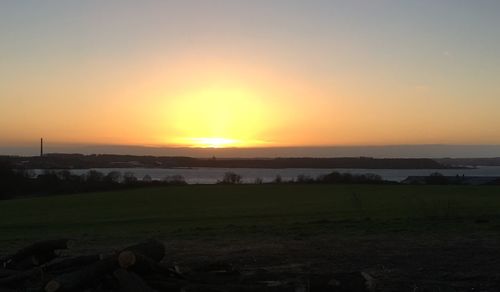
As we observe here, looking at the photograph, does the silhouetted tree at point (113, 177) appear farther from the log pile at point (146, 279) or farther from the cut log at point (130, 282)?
the cut log at point (130, 282)

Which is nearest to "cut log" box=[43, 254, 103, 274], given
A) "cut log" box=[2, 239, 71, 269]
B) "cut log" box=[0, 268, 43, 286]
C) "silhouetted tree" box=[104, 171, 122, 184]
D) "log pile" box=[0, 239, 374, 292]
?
"log pile" box=[0, 239, 374, 292]

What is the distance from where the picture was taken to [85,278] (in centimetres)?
823

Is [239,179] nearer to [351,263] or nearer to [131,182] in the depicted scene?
[131,182]

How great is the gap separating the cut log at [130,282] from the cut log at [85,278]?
0.87 feet

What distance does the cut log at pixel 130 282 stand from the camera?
26.0 feet

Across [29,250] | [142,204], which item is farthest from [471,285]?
[142,204]

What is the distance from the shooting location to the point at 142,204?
2111 inches

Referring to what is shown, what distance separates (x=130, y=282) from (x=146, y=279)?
743 mm

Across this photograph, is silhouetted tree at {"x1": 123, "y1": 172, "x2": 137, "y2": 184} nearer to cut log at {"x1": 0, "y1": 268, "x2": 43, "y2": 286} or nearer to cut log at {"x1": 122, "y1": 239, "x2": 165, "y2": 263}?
cut log at {"x1": 122, "y1": 239, "x2": 165, "y2": 263}

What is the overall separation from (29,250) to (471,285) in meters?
7.63

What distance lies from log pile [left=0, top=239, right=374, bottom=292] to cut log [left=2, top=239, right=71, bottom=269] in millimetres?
534

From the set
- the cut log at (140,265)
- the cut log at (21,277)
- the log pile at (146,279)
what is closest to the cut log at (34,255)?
the log pile at (146,279)

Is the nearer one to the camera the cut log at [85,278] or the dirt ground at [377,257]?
the cut log at [85,278]

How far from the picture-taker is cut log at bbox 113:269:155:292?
7.93 metres
